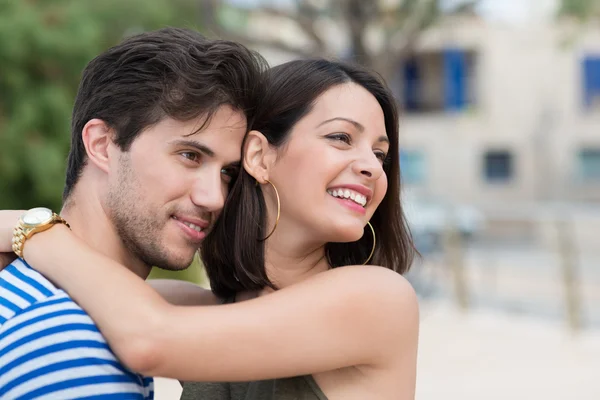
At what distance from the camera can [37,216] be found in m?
1.91

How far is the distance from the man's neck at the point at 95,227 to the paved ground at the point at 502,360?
3.75 meters

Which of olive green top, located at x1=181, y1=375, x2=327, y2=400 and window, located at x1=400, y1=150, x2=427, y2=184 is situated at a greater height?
window, located at x1=400, y1=150, x2=427, y2=184

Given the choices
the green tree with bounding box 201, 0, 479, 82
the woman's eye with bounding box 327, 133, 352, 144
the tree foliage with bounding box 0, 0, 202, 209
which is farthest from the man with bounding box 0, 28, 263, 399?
the tree foliage with bounding box 0, 0, 202, 209


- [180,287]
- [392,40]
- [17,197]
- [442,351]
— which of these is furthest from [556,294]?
[180,287]

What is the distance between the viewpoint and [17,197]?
9.01 metres

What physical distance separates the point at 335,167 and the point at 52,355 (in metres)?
0.79

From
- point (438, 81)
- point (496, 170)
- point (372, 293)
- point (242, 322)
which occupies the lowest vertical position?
point (242, 322)

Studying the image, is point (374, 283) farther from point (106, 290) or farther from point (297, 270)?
point (106, 290)

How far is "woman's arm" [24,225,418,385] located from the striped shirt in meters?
0.04

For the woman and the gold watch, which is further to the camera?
the gold watch

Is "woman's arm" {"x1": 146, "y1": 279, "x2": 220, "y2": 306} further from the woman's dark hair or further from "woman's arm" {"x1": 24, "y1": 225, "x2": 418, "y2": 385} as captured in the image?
"woman's arm" {"x1": 24, "y1": 225, "x2": 418, "y2": 385}

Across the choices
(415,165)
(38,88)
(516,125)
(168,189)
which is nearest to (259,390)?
(168,189)

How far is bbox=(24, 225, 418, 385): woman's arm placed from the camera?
172 cm

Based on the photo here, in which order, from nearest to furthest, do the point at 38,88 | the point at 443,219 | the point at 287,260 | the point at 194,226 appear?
the point at 194,226
the point at 287,260
the point at 38,88
the point at 443,219
